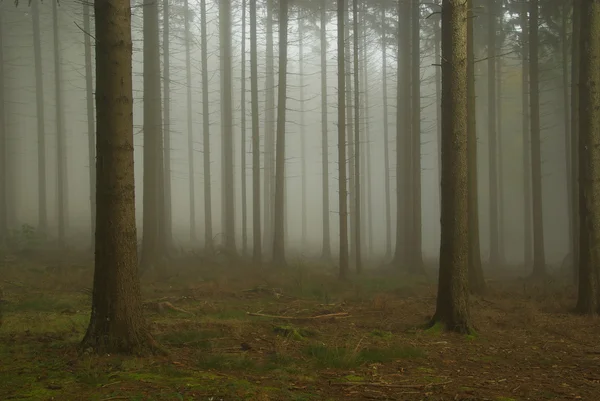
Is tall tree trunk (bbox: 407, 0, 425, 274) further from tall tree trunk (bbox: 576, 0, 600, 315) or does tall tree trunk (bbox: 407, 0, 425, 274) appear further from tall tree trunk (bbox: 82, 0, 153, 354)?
tall tree trunk (bbox: 82, 0, 153, 354)

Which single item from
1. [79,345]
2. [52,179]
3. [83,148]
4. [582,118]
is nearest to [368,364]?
[79,345]

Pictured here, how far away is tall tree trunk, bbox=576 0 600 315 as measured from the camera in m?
11.3

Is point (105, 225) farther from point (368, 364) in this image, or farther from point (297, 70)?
point (297, 70)

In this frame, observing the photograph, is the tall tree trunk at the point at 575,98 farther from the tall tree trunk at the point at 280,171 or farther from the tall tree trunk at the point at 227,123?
the tall tree trunk at the point at 227,123

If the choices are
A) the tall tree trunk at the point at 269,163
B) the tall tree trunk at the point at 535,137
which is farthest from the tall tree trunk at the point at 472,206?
the tall tree trunk at the point at 269,163

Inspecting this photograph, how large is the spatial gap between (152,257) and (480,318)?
412 inches

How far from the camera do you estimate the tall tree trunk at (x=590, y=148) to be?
11.3 m

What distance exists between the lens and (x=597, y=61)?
11.3 m

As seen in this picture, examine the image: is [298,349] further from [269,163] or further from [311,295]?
[269,163]

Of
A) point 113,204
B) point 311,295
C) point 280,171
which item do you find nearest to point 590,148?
point 311,295

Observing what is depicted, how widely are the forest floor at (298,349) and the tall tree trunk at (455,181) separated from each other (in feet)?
2.17

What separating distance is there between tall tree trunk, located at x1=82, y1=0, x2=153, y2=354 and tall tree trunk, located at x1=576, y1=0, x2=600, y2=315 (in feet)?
31.8

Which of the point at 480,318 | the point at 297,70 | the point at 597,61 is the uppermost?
the point at 297,70

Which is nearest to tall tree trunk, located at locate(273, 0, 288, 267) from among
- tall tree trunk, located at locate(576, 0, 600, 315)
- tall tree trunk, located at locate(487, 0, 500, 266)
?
tall tree trunk, located at locate(487, 0, 500, 266)
